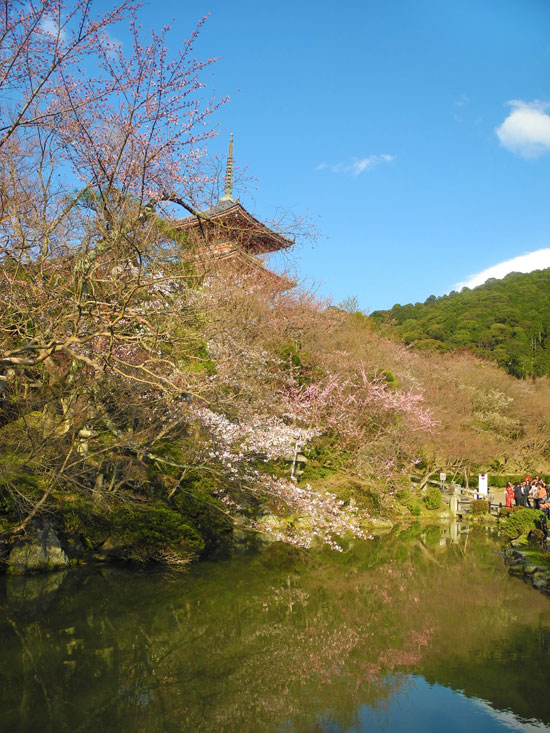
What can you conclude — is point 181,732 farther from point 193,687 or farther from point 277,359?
point 277,359

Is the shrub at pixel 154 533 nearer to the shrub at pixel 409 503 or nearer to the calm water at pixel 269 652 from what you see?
the calm water at pixel 269 652

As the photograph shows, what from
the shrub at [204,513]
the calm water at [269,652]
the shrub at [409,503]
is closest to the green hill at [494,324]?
the shrub at [409,503]

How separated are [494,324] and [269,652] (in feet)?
134

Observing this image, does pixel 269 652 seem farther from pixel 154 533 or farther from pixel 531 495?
pixel 531 495

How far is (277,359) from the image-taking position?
46.9 ft

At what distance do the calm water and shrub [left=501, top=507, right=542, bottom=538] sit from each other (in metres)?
5.27

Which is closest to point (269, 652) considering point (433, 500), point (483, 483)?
point (433, 500)

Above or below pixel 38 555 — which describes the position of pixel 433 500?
below

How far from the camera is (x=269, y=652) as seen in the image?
19.4ft

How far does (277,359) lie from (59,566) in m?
7.68

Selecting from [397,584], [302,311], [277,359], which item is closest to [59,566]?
[397,584]

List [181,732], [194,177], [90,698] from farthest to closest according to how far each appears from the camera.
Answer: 1. [194,177]
2. [90,698]
3. [181,732]

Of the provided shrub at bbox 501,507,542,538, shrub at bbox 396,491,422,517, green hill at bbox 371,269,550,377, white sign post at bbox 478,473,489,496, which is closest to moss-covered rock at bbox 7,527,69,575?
shrub at bbox 396,491,422,517

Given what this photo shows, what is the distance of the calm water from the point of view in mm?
4574
